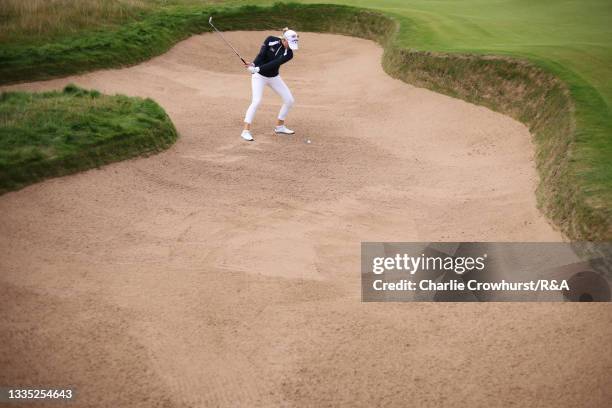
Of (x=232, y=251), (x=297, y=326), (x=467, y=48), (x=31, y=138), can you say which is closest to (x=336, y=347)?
(x=297, y=326)

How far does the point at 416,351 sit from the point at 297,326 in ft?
4.99

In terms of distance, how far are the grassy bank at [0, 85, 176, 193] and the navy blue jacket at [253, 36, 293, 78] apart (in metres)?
2.63

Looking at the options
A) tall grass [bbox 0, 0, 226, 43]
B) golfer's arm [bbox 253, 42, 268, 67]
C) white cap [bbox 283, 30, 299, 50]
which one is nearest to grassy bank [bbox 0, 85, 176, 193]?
golfer's arm [bbox 253, 42, 268, 67]

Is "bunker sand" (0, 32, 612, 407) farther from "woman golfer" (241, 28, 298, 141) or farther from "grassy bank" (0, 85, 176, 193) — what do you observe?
"woman golfer" (241, 28, 298, 141)

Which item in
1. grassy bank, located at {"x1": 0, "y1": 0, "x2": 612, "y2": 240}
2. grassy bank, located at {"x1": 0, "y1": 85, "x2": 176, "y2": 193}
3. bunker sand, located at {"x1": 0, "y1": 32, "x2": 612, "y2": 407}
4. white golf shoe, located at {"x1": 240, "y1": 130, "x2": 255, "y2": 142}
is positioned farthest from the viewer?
white golf shoe, located at {"x1": 240, "y1": 130, "x2": 255, "y2": 142}

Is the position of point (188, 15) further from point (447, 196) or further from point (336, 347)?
point (336, 347)

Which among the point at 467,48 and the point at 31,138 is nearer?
the point at 31,138

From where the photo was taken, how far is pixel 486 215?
10.3m

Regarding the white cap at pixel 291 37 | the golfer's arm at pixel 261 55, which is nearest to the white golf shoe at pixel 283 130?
the golfer's arm at pixel 261 55

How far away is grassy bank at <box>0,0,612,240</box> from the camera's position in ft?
32.9

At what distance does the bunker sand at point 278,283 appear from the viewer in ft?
21.6

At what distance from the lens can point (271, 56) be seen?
14.1 m

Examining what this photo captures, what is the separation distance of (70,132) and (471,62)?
10265 mm

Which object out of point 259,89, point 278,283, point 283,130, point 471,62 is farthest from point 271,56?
point 278,283
